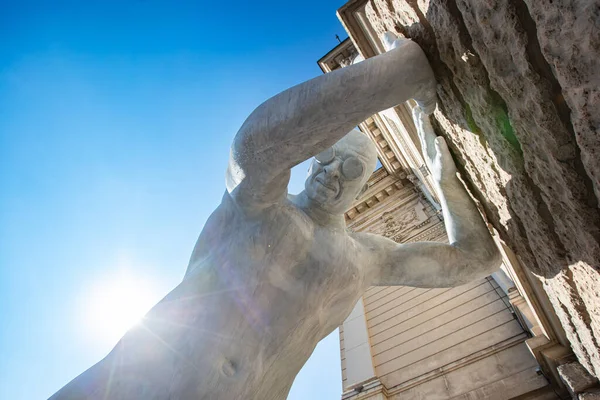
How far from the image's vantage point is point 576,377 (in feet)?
11.0

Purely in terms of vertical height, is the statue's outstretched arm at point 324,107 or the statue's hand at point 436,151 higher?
the statue's outstretched arm at point 324,107

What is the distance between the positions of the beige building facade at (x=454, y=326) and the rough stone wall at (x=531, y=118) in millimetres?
24

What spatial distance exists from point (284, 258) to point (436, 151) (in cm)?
102

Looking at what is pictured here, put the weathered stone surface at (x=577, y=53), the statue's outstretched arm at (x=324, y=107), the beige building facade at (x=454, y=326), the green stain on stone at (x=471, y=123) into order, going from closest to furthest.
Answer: the weathered stone surface at (x=577, y=53)
the statue's outstretched arm at (x=324, y=107)
the green stain on stone at (x=471, y=123)
the beige building facade at (x=454, y=326)

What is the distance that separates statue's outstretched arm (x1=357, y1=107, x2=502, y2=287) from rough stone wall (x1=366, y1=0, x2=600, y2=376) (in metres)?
0.11

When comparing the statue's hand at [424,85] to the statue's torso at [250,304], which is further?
the statue's torso at [250,304]

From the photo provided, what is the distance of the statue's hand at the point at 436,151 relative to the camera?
2104mm

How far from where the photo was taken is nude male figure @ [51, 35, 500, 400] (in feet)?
5.11

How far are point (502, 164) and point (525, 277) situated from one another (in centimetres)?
153

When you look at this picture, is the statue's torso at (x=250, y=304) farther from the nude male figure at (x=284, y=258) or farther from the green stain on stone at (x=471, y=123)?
the green stain on stone at (x=471, y=123)

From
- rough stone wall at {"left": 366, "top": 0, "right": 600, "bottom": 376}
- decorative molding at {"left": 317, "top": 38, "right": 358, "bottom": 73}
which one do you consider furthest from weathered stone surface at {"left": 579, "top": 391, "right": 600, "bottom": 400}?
decorative molding at {"left": 317, "top": 38, "right": 358, "bottom": 73}

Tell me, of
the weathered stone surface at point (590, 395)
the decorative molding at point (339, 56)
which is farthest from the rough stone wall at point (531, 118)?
the decorative molding at point (339, 56)

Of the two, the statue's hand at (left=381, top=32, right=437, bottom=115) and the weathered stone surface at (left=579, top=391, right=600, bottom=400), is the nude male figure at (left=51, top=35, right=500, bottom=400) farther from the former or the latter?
the weathered stone surface at (left=579, top=391, right=600, bottom=400)

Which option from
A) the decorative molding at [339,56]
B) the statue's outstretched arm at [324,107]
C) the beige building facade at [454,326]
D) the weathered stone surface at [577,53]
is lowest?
the beige building facade at [454,326]
